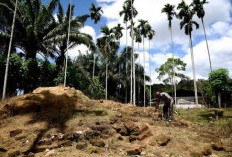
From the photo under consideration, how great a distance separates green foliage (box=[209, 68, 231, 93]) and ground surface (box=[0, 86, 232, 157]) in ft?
64.2

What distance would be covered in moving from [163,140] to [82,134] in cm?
296

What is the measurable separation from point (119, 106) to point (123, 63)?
88.1ft

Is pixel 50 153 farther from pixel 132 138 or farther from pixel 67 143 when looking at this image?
pixel 132 138

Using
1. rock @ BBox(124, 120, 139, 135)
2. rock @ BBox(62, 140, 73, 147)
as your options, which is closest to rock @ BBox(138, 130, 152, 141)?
rock @ BBox(124, 120, 139, 135)

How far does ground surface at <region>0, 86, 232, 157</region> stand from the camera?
6340mm

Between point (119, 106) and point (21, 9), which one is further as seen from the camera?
point (21, 9)

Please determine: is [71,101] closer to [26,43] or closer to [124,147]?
[124,147]

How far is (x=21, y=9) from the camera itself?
66.8 ft

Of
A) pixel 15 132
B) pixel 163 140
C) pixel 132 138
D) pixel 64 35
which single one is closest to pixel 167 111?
pixel 163 140

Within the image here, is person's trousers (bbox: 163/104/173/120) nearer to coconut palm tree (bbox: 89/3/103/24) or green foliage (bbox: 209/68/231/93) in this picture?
green foliage (bbox: 209/68/231/93)

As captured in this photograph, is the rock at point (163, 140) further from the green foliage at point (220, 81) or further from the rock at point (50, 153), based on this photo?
the green foliage at point (220, 81)

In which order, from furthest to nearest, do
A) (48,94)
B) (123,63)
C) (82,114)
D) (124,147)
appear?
(123,63)
(48,94)
(82,114)
(124,147)

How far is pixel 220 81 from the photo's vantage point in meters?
26.1

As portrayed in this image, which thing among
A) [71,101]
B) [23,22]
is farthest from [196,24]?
[71,101]
